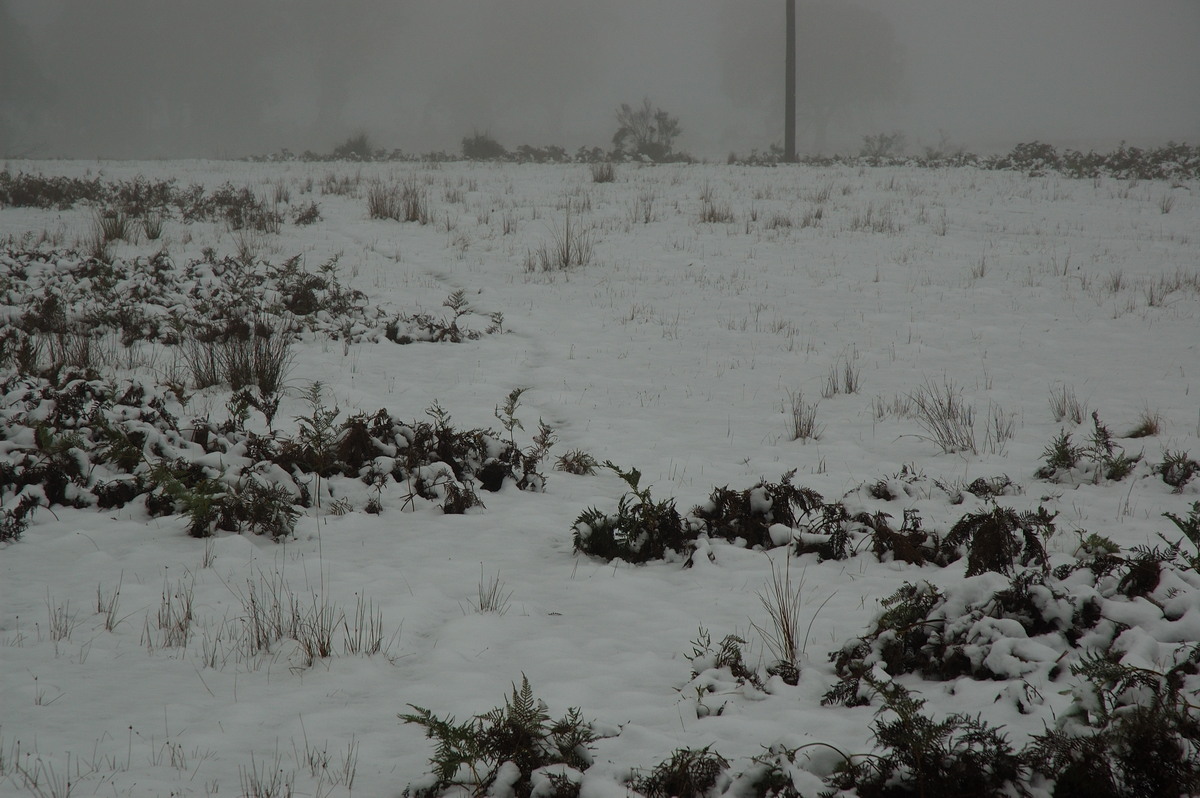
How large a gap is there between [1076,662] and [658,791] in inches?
54.1

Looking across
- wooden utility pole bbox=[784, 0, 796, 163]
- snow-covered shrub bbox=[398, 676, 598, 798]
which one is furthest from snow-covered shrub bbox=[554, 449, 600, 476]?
wooden utility pole bbox=[784, 0, 796, 163]

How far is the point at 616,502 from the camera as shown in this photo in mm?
4383

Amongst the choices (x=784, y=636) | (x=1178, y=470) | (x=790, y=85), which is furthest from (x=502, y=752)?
(x=790, y=85)

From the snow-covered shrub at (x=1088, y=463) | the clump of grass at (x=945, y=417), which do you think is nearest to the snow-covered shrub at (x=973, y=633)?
the snow-covered shrub at (x=1088, y=463)

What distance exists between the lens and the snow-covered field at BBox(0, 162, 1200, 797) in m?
2.13

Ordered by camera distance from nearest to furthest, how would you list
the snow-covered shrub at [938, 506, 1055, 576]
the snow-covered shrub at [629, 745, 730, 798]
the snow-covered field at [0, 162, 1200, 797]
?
1. the snow-covered shrub at [629, 745, 730, 798]
2. the snow-covered field at [0, 162, 1200, 797]
3. the snow-covered shrub at [938, 506, 1055, 576]

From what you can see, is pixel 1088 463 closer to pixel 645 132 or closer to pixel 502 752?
pixel 502 752

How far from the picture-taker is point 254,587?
305cm

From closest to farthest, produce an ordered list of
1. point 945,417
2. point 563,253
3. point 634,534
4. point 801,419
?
point 634,534
point 945,417
point 801,419
point 563,253

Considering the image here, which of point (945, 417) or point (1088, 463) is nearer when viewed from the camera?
point (1088, 463)

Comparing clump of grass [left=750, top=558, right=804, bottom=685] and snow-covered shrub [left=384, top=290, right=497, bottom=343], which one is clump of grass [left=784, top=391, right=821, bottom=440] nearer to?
clump of grass [left=750, top=558, right=804, bottom=685]

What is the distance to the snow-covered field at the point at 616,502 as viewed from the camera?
2.13 m

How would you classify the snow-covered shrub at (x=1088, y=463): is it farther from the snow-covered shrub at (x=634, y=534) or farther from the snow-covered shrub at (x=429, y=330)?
the snow-covered shrub at (x=429, y=330)

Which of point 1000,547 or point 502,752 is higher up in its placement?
point 1000,547
